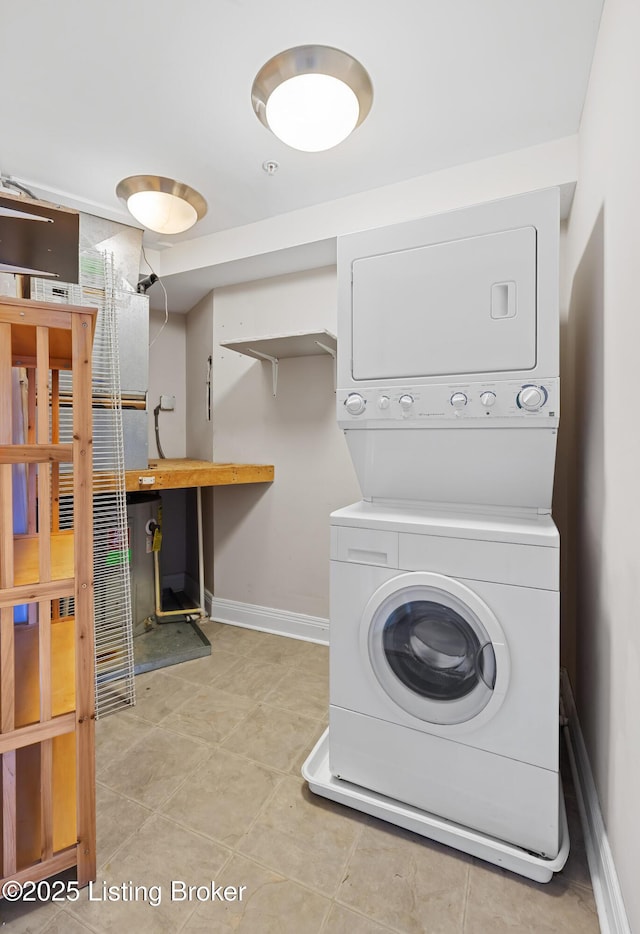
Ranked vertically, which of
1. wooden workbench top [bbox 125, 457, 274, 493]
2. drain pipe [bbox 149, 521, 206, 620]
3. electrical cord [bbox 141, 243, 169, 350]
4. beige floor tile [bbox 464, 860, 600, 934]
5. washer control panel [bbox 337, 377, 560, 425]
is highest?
electrical cord [bbox 141, 243, 169, 350]

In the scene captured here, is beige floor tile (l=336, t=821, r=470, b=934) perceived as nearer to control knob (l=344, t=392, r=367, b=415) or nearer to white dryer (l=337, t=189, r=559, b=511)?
white dryer (l=337, t=189, r=559, b=511)

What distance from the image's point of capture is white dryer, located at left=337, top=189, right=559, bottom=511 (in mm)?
1270

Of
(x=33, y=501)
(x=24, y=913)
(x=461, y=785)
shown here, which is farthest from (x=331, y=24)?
(x=24, y=913)

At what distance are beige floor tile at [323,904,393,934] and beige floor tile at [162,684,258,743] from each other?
784 millimetres

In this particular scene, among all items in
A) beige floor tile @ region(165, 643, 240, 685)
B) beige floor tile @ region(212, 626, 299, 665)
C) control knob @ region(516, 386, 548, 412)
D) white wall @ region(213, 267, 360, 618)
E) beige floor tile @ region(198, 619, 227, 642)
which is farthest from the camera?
beige floor tile @ region(198, 619, 227, 642)

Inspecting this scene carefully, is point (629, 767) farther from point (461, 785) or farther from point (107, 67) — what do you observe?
point (107, 67)

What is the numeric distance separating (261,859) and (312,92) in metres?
2.35

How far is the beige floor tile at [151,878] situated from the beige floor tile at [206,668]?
2.79ft

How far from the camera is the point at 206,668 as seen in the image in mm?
2295

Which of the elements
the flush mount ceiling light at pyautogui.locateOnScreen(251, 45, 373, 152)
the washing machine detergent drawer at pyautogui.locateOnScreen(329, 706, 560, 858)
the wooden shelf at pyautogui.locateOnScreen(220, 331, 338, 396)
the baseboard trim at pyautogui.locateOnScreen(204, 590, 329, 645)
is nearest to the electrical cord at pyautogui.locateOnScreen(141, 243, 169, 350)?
the wooden shelf at pyautogui.locateOnScreen(220, 331, 338, 396)

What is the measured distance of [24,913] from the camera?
108cm

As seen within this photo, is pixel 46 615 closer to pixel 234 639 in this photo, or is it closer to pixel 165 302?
pixel 234 639

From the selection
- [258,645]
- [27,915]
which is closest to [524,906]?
[27,915]

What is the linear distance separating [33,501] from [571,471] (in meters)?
2.26
